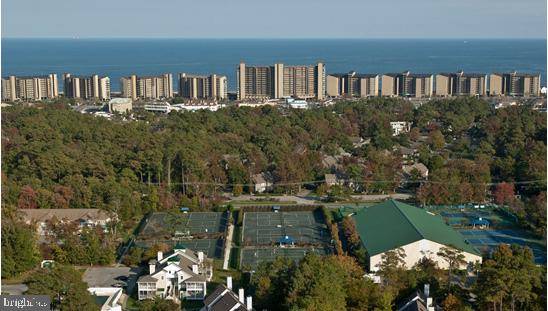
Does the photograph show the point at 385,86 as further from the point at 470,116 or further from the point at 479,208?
the point at 479,208

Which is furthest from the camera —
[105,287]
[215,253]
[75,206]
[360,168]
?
[360,168]

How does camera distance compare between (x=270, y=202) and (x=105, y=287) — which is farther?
(x=270, y=202)

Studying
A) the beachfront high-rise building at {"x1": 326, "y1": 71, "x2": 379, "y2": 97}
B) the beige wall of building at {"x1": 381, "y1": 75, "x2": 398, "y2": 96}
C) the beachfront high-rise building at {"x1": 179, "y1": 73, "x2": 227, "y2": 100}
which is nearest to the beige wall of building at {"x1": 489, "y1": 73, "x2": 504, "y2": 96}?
the beige wall of building at {"x1": 381, "y1": 75, "x2": 398, "y2": 96}

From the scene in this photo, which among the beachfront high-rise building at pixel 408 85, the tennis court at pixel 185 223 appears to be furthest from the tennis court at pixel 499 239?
the beachfront high-rise building at pixel 408 85

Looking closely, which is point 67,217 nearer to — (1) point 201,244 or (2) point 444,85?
(1) point 201,244

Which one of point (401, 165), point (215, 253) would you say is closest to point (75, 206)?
point (215, 253)

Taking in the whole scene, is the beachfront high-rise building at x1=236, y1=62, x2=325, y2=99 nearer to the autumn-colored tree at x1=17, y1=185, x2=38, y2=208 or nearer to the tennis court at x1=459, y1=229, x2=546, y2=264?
the autumn-colored tree at x1=17, y1=185, x2=38, y2=208
